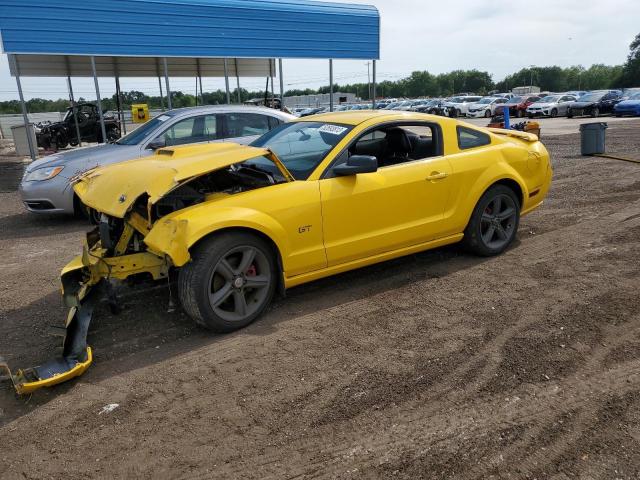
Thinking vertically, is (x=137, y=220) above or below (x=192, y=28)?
below

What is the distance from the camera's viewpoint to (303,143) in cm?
477

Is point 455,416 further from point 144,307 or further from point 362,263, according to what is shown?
point 144,307

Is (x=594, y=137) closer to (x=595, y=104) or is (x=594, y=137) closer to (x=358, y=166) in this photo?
(x=358, y=166)

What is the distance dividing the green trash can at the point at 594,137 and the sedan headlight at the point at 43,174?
1130 cm

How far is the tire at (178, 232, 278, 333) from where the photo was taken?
12.2ft

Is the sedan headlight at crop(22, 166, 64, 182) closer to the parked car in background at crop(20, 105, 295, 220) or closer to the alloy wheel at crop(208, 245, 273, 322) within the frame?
the parked car in background at crop(20, 105, 295, 220)

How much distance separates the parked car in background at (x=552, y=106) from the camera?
32.5 metres

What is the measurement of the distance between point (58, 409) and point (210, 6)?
1222 cm

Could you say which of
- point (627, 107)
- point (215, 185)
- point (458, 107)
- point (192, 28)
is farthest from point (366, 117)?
point (458, 107)

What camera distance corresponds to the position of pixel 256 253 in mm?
3975

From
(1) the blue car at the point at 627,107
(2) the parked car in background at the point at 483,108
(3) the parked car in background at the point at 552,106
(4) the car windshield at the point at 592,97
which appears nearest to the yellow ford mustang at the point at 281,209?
(1) the blue car at the point at 627,107

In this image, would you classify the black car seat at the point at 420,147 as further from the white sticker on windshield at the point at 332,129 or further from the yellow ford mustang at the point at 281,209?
the white sticker on windshield at the point at 332,129

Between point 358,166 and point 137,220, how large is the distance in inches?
72.7

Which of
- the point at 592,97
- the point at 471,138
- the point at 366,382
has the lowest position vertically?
the point at 366,382
